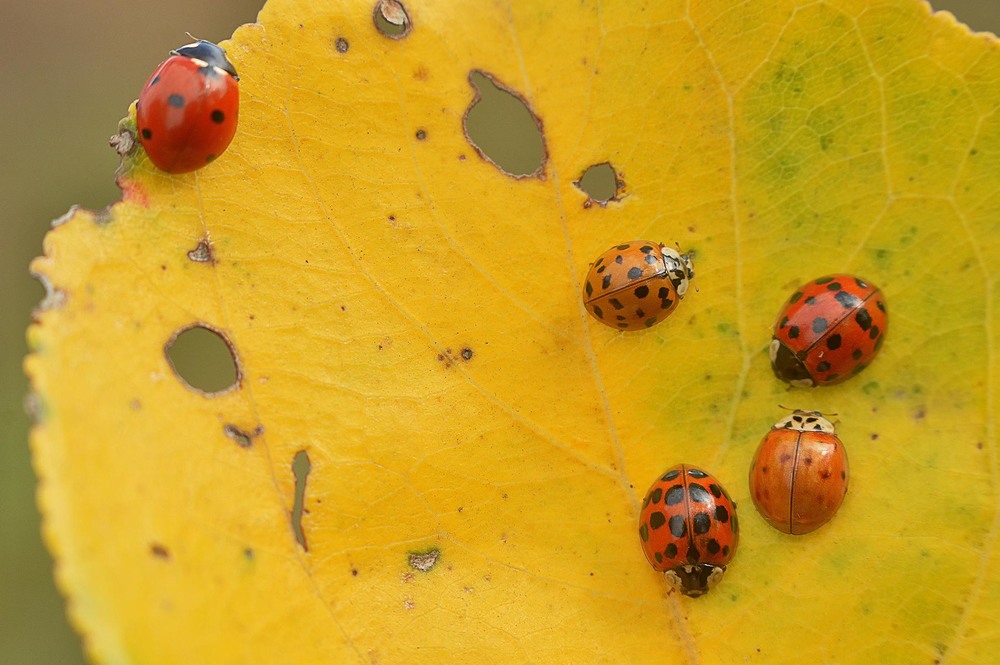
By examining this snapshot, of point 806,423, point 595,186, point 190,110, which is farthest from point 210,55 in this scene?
point 806,423

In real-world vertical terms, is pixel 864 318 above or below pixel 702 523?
above

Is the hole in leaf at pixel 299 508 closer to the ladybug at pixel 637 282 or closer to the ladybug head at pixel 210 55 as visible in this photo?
the ladybug at pixel 637 282

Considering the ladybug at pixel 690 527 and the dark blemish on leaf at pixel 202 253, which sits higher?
the dark blemish on leaf at pixel 202 253

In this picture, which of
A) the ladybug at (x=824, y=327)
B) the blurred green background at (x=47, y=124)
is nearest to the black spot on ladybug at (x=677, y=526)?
the ladybug at (x=824, y=327)

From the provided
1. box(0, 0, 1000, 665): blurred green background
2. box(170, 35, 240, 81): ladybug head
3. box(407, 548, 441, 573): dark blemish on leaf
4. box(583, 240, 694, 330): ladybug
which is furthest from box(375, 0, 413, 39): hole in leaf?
box(0, 0, 1000, 665): blurred green background

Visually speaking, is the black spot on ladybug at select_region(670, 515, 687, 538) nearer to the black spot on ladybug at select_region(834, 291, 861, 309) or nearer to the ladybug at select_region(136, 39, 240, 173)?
the black spot on ladybug at select_region(834, 291, 861, 309)

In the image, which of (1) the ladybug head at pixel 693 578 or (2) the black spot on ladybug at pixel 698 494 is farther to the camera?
(2) the black spot on ladybug at pixel 698 494

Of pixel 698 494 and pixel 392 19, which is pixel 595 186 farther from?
pixel 698 494

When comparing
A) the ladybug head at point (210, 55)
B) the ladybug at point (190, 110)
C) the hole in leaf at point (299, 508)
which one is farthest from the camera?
the ladybug head at point (210, 55)
